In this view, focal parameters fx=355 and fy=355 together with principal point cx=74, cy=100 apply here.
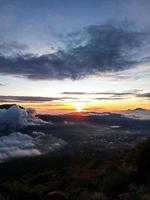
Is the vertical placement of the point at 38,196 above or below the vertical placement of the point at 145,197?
below

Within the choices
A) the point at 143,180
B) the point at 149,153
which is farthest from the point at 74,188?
the point at 149,153

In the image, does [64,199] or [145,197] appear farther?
[64,199]

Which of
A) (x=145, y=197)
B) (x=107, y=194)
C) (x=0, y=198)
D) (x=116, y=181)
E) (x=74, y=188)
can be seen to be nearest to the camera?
(x=145, y=197)

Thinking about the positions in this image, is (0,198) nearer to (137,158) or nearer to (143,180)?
(143,180)

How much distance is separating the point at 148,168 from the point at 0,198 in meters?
7.42

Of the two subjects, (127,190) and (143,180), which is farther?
Answer: (143,180)

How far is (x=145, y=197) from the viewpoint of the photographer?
1184cm

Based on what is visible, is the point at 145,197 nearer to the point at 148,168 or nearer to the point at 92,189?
the point at 92,189

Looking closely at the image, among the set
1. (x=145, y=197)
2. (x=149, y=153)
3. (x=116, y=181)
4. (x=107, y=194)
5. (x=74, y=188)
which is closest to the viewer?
(x=145, y=197)

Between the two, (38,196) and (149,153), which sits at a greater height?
(149,153)

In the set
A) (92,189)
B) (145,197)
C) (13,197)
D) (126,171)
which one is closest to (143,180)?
(126,171)

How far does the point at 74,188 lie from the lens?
16234mm

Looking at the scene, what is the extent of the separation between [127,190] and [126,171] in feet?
6.34

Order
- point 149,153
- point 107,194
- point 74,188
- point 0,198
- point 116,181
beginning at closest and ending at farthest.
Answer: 1. point 0,198
2. point 107,194
3. point 116,181
4. point 74,188
5. point 149,153
